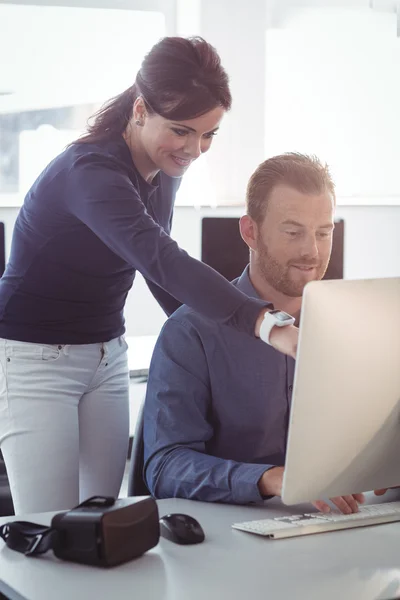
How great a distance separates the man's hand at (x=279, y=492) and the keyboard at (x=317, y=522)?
10 mm

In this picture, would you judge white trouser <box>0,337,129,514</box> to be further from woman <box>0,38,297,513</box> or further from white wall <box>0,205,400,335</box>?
white wall <box>0,205,400,335</box>

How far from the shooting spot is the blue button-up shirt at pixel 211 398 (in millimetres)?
1685

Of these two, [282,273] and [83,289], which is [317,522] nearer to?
[282,273]

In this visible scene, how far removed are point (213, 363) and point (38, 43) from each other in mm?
3801

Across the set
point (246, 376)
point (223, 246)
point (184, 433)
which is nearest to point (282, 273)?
point (246, 376)

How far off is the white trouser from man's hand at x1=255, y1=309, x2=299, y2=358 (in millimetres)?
618

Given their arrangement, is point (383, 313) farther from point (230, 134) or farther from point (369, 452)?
point (230, 134)

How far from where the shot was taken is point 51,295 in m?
1.96

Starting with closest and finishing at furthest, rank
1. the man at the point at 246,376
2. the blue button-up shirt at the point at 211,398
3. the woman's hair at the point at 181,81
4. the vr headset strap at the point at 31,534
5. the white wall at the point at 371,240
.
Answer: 1. the vr headset strap at the point at 31,534
2. the man at the point at 246,376
3. the blue button-up shirt at the point at 211,398
4. the woman's hair at the point at 181,81
5. the white wall at the point at 371,240

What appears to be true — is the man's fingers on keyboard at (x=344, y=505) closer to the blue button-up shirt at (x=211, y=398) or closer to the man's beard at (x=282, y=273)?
the blue button-up shirt at (x=211, y=398)

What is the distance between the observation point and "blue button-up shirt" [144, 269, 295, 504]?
168 cm

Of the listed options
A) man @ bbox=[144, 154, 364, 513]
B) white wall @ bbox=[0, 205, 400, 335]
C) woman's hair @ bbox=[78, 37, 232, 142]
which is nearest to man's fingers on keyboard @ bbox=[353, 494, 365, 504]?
man @ bbox=[144, 154, 364, 513]

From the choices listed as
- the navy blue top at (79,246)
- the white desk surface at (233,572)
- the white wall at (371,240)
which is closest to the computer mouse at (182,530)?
the white desk surface at (233,572)

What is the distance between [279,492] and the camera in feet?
4.91
